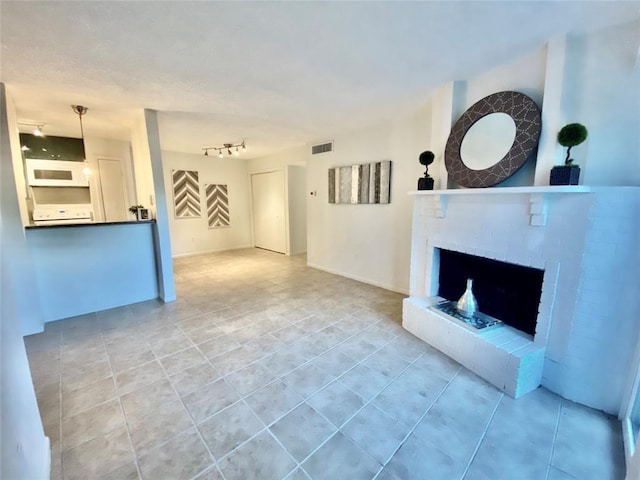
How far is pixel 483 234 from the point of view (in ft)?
7.79

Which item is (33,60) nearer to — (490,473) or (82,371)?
(82,371)

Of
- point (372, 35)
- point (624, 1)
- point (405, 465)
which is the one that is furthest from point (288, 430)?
point (624, 1)

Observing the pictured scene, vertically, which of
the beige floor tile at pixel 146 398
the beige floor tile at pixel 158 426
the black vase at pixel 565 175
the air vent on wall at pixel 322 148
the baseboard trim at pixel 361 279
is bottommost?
the beige floor tile at pixel 158 426

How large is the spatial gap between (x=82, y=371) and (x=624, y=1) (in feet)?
15.3

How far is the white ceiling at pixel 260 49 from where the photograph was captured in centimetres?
159

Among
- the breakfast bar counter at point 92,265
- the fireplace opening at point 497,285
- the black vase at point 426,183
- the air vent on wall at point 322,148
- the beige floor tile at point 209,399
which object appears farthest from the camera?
the air vent on wall at point 322,148

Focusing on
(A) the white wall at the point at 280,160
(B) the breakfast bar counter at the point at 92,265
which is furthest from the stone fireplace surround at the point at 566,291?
(A) the white wall at the point at 280,160

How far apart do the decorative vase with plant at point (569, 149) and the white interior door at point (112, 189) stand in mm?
6396

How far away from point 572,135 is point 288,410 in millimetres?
2712

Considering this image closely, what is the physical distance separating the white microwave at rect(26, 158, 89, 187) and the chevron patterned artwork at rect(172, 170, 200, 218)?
172 centimetres

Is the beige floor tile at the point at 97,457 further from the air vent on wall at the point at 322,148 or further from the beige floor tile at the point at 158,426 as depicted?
the air vent on wall at the point at 322,148

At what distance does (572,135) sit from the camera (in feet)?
5.83

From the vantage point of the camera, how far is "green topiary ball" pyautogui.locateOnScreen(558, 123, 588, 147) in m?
1.75

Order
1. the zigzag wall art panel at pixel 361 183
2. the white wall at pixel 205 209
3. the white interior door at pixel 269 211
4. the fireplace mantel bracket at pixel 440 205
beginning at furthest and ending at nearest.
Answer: the white interior door at pixel 269 211 → the white wall at pixel 205 209 → the zigzag wall art panel at pixel 361 183 → the fireplace mantel bracket at pixel 440 205
